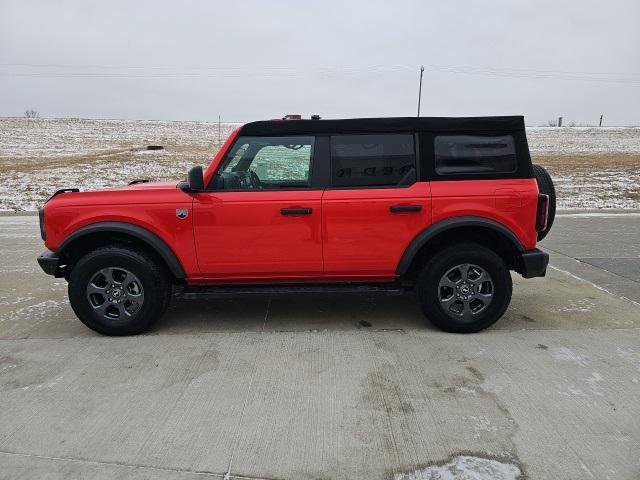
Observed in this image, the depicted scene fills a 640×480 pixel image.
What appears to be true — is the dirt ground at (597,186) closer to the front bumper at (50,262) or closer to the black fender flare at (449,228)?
the black fender flare at (449,228)

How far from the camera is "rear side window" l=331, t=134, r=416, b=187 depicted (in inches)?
155

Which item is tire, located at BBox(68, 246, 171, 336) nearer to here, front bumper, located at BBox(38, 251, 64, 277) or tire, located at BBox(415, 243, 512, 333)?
front bumper, located at BBox(38, 251, 64, 277)

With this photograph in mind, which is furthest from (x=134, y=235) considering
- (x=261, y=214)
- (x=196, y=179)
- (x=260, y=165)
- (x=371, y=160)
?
(x=371, y=160)

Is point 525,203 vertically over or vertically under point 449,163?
under

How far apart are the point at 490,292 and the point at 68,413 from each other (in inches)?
122

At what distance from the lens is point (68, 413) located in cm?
290

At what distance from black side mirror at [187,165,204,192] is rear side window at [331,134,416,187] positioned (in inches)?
40.5

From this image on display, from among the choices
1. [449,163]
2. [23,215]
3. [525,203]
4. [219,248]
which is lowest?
[23,215]

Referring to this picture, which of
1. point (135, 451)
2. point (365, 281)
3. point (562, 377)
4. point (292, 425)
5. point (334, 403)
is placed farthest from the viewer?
point (365, 281)

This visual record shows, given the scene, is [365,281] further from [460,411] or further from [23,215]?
[23,215]

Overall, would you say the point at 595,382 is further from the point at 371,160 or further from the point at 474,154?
the point at 371,160

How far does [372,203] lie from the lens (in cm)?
385

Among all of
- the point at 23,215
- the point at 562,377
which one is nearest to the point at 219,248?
the point at 562,377

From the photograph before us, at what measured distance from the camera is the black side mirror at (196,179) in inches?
149
